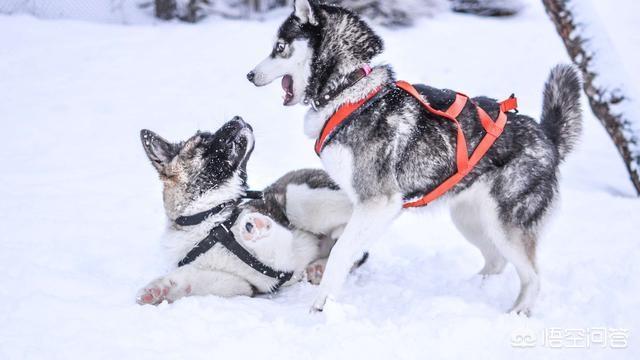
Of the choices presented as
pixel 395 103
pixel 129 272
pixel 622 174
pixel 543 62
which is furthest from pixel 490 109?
pixel 543 62

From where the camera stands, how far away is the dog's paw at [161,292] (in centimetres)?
300

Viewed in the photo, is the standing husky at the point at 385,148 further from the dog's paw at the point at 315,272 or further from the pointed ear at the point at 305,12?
the dog's paw at the point at 315,272

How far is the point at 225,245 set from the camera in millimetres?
3281

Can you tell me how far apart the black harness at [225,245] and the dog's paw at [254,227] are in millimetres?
133

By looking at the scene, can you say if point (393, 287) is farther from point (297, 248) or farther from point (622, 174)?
point (622, 174)

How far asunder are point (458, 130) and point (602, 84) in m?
3.19

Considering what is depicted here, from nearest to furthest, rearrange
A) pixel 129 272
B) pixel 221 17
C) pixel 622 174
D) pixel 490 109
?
pixel 490 109 < pixel 129 272 < pixel 622 174 < pixel 221 17

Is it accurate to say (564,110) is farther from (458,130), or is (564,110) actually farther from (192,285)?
(192,285)

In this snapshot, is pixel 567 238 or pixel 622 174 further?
pixel 622 174

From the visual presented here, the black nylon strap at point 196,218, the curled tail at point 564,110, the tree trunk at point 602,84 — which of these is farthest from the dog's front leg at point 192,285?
the tree trunk at point 602,84

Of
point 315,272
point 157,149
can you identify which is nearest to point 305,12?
point 157,149

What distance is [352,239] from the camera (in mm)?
3062

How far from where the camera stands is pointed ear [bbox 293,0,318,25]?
3166 millimetres

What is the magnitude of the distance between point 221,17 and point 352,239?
31.5 ft
